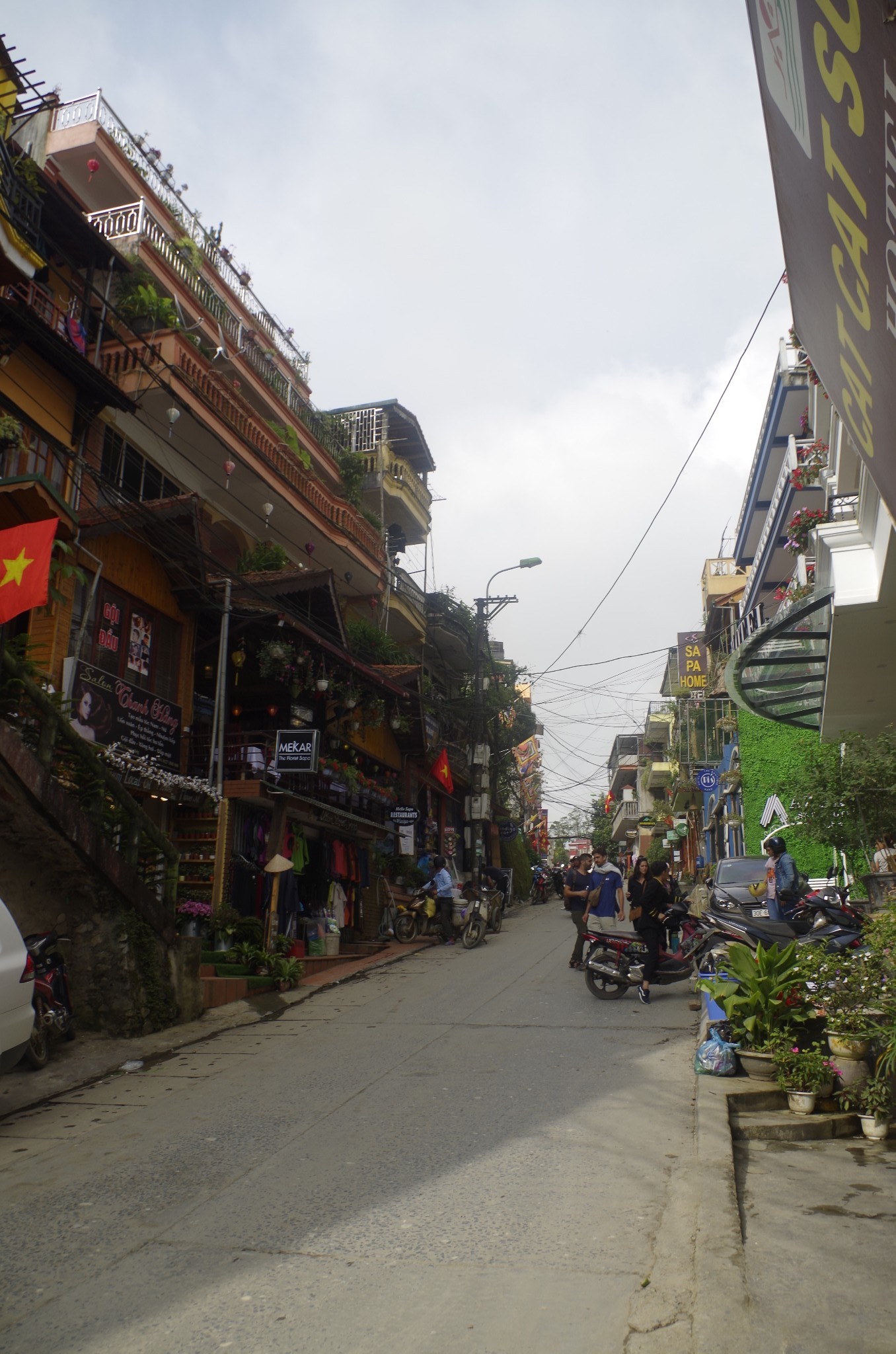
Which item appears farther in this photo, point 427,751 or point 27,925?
point 427,751

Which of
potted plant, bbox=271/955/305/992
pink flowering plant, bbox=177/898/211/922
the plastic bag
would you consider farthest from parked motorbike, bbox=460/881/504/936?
the plastic bag

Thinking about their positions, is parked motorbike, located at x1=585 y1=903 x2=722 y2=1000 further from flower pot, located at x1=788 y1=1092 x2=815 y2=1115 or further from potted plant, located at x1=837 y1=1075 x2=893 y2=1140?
potted plant, located at x1=837 y1=1075 x2=893 y2=1140

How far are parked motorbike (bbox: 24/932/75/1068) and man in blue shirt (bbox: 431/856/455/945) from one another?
12275 mm

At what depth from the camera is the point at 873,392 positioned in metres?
2.64

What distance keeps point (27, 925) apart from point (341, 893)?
34.6 ft

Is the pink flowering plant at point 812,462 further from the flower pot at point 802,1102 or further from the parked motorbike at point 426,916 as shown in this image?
the parked motorbike at point 426,916

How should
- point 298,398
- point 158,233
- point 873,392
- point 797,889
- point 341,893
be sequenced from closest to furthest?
point 873,392 < point 797,889 < point 158,233 < point 341,893 < point 298,398

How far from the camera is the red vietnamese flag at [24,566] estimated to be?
1002 cm

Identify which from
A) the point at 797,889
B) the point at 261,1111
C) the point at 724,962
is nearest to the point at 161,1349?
the point at 261,1111

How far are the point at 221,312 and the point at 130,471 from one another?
638 centimetres

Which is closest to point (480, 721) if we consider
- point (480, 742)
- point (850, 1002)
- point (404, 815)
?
point (480, 742)

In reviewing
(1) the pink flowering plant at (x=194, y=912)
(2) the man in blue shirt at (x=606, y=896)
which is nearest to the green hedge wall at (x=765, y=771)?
(2) the man in blue shirt at (x=606, y=896)

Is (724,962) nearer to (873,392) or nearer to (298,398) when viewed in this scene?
(873,392)

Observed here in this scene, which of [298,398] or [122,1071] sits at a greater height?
[298,398]
